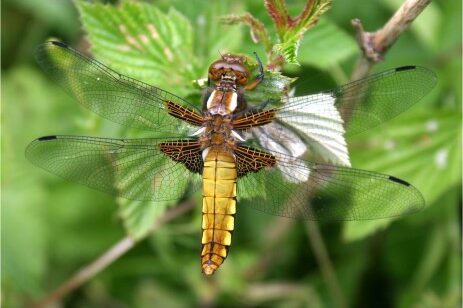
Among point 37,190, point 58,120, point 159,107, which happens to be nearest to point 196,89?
point 159,107

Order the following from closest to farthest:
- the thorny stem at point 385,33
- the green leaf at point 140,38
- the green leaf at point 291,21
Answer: the green leaf at point 291,21, the thorny stem at point 385,33, the green leaf at point 140,38

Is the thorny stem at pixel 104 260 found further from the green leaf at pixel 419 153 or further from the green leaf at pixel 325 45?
the green leaf at pixel 325 45

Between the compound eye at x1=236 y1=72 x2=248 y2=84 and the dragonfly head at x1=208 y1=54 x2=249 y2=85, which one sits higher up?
the dragonfly head at x1=208 y1=54 x2=249 y2=85

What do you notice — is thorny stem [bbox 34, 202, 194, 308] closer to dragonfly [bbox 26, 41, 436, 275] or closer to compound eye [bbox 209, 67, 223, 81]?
dragonfly [bbox 26, 41, 436, 275]

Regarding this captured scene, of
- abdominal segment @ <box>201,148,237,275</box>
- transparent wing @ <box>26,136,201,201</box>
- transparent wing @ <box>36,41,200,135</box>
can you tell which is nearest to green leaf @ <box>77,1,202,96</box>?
transparent wing @ <box>36,41,200,135</box>

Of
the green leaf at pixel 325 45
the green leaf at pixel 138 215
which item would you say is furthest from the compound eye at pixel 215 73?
the green leaf at pixel 325 45

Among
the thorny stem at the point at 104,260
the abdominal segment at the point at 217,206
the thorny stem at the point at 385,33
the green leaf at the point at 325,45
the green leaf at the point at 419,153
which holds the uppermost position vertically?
the green leaf at the point at 325,45

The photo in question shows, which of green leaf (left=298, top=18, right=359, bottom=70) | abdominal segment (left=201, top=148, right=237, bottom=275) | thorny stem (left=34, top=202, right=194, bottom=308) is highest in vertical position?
green leaf (left=298, top=18, right=359, bottom=70)
